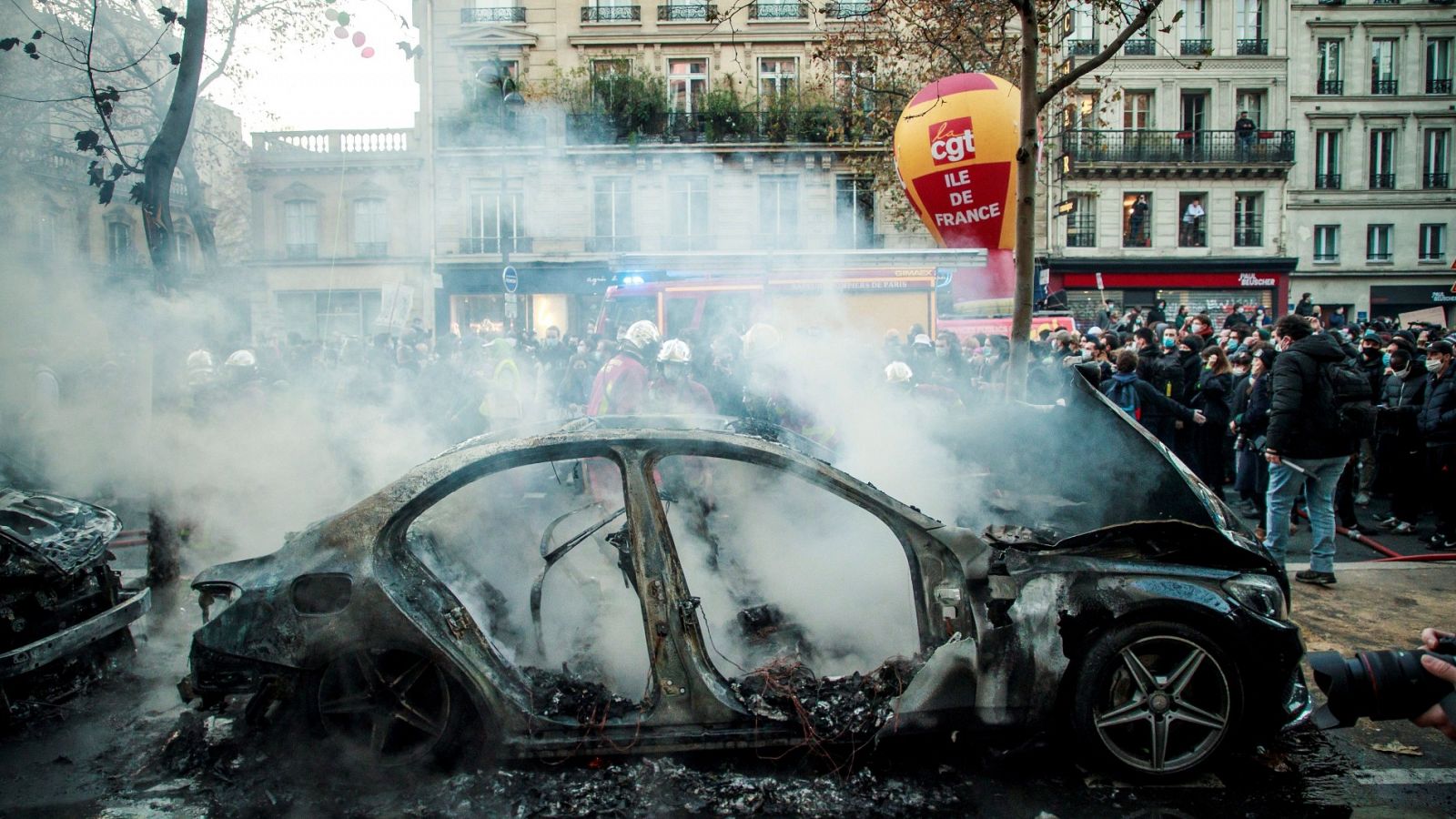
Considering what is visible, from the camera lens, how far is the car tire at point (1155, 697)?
299cm

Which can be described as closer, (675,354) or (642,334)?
(675,354)

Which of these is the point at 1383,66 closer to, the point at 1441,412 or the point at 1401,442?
the point at 1401,442

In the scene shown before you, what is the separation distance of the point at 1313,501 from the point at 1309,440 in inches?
17.7

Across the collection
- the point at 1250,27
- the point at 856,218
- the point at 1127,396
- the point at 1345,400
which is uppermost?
the point at 1250,27

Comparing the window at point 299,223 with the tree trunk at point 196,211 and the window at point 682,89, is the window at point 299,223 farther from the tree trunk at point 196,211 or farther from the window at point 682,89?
the window at point 682,89

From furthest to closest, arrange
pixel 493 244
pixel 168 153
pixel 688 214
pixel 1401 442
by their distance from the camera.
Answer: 1. pixel 688 214
2. pixel 493 244
3. pixel 1401 442
4. pixel 168 153

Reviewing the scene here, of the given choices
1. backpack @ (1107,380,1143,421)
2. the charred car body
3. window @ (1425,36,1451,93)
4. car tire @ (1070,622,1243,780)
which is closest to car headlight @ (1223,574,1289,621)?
car tire @ (1070,622,1243,780)

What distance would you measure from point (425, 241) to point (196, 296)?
22.2 ft

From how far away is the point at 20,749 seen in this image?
3.42m

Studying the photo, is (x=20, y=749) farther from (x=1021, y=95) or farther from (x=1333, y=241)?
A: (x=1333, y=241)

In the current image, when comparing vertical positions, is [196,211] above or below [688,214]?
above

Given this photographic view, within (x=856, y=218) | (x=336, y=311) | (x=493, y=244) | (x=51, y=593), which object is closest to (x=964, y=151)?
(x=51, y=593)

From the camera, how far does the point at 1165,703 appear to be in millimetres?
3006

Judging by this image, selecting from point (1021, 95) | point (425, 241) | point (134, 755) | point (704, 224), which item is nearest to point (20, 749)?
point (134, 755)
